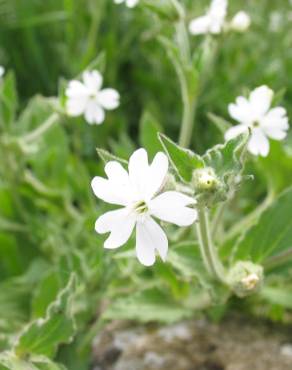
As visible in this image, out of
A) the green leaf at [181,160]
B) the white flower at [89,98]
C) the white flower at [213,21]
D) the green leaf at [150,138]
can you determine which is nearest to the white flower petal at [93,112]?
the white flower at [89,98]

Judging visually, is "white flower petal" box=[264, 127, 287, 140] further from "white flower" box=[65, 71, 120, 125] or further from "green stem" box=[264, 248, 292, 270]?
"white flower" box=[65, 71, 120, 125]

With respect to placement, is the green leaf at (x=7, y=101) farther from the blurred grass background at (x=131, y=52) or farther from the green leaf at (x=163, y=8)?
the blurred grass background at (x=131, y=52)

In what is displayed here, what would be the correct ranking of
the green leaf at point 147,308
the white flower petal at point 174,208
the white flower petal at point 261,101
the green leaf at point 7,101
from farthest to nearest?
the green leaf at point 7,101 < the green leaf at point 147,308 < the white flower petal at point 261,101 < the white flower petal at point 174,208

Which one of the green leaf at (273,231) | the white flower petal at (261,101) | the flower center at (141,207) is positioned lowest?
the flower center at (141,207)

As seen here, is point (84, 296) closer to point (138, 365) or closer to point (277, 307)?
point (138, 365)

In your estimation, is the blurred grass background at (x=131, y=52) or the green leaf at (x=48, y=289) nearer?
the green leaf at (x=48, y=289)

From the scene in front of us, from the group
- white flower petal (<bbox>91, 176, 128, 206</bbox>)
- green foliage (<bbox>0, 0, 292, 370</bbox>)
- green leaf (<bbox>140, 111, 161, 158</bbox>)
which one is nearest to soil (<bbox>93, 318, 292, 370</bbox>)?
green foliage (<bbox>0, 0, 292, 370</bbox>)

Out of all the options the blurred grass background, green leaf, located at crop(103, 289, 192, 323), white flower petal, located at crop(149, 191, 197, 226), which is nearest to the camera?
white flower petal, located at crop(149, 191, 197, 226)
